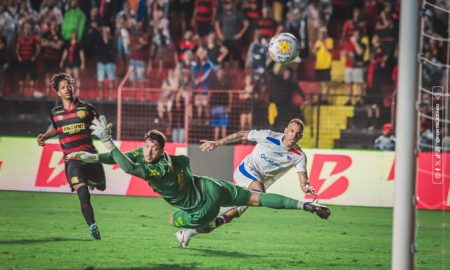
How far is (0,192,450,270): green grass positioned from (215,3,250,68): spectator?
5.40 metres

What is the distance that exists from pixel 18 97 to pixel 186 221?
10.1 metres

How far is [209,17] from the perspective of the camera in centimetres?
2012

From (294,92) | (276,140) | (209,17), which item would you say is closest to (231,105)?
(294,92)

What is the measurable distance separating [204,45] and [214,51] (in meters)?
0.27

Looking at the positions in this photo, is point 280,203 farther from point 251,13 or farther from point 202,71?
point 251,13

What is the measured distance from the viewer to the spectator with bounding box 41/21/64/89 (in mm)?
20062

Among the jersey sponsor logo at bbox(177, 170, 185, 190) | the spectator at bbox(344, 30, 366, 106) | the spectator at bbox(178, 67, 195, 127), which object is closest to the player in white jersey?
the jersey sponsor logo at bbox(177, 170, 185, 190)

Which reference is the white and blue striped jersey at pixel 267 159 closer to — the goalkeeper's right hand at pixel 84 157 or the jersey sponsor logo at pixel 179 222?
the jersey sponsor logo at pixel 179 222

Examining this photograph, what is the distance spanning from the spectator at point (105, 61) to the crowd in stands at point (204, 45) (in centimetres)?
2

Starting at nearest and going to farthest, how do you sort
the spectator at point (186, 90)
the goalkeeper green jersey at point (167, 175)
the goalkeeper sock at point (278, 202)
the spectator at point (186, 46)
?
the goalkeeper green jersey at point (167, 175) → the goalkeeper sock at point (278, 202) → the spectator at point (186, 90) → the spectator at point (186, 46)

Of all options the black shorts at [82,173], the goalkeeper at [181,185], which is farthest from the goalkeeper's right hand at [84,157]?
the black shorts at [82,173]

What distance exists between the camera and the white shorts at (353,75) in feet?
62.4

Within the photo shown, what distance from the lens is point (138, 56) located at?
779 inches

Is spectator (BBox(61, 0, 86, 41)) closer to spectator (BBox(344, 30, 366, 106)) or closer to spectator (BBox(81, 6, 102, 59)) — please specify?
spectator (BBox(81, 6, 102, 59))
